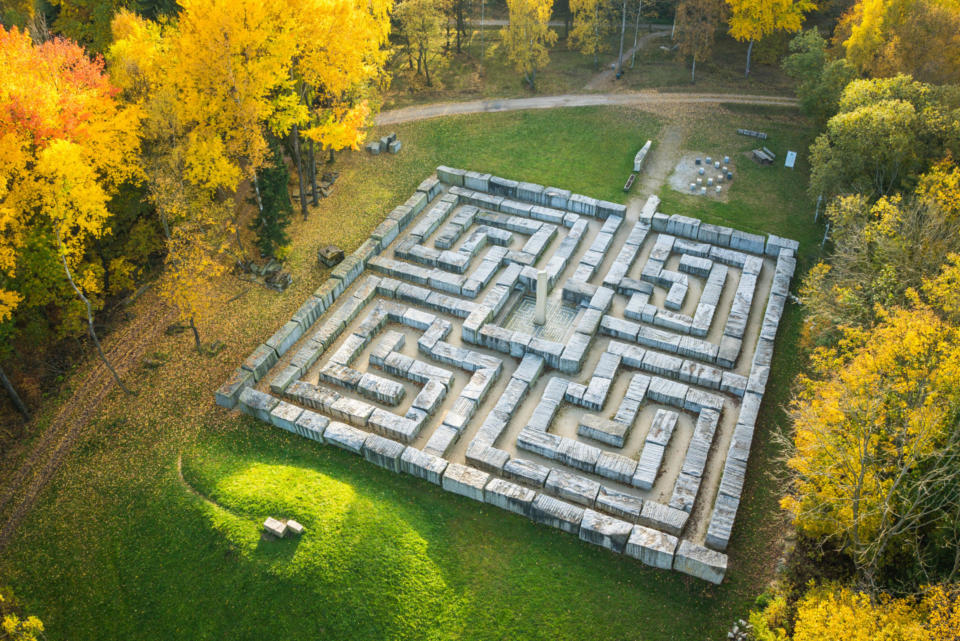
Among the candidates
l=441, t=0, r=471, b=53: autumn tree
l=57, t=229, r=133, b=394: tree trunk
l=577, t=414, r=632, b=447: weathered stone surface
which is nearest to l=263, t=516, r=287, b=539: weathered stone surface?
l=57, t=229, r=133, b=394: tree trunk

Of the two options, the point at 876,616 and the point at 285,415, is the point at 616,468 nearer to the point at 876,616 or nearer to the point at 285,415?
the point at 876,616

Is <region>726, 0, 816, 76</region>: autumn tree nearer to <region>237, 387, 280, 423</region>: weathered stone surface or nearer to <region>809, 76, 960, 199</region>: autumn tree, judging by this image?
<region>809, 76, 960, 199</region>: autumn tree

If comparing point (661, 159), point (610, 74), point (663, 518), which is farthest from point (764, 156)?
point (663, 518)

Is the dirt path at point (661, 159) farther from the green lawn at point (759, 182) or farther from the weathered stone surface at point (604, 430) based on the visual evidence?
the weathered stone surface at point (604, 430)

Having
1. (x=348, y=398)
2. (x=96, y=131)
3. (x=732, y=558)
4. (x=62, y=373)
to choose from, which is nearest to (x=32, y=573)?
(x=62, y=373)

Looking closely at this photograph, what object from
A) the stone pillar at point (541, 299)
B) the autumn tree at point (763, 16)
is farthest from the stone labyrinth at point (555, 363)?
the autumn tree at point (763, 16)
